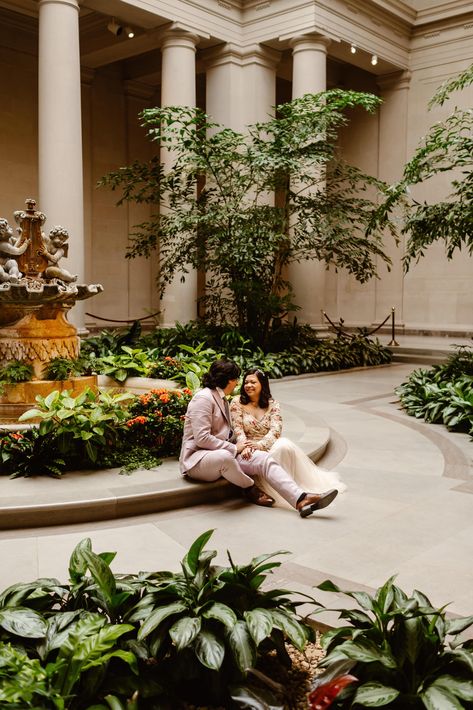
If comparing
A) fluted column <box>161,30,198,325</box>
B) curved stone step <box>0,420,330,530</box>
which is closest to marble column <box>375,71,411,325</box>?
fluted column <box>161,30,198,325</box>

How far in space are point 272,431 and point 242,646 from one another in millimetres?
3449

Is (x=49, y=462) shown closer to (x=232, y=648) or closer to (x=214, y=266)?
(x=232, y=648)

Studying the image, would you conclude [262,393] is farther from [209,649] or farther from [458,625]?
[209,649]

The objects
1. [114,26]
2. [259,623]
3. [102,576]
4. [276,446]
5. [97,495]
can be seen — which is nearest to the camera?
[259,623]

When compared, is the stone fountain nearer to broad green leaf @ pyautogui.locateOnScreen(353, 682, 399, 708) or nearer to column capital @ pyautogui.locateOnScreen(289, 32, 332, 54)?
broad green leaf @ pyautogui.locateOnScreen(353, 682, 399, 708)

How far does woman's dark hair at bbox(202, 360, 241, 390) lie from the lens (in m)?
5.71

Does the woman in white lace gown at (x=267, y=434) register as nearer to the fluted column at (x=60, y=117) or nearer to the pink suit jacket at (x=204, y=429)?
the pink suit jacket at (x=204, y=429)

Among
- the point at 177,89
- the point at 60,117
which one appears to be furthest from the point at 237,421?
the point at 177,89

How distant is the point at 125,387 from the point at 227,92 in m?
10.7

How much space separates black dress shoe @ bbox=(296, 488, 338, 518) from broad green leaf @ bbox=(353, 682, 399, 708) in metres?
2.98

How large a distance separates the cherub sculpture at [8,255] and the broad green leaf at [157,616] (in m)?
5.47

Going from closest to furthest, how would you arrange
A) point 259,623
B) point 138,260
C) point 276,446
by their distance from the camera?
1. point 259,623
2. point 276,446
3. point 138,260

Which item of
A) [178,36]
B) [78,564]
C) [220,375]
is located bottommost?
[78,564]

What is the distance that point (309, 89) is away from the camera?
16.7 m
